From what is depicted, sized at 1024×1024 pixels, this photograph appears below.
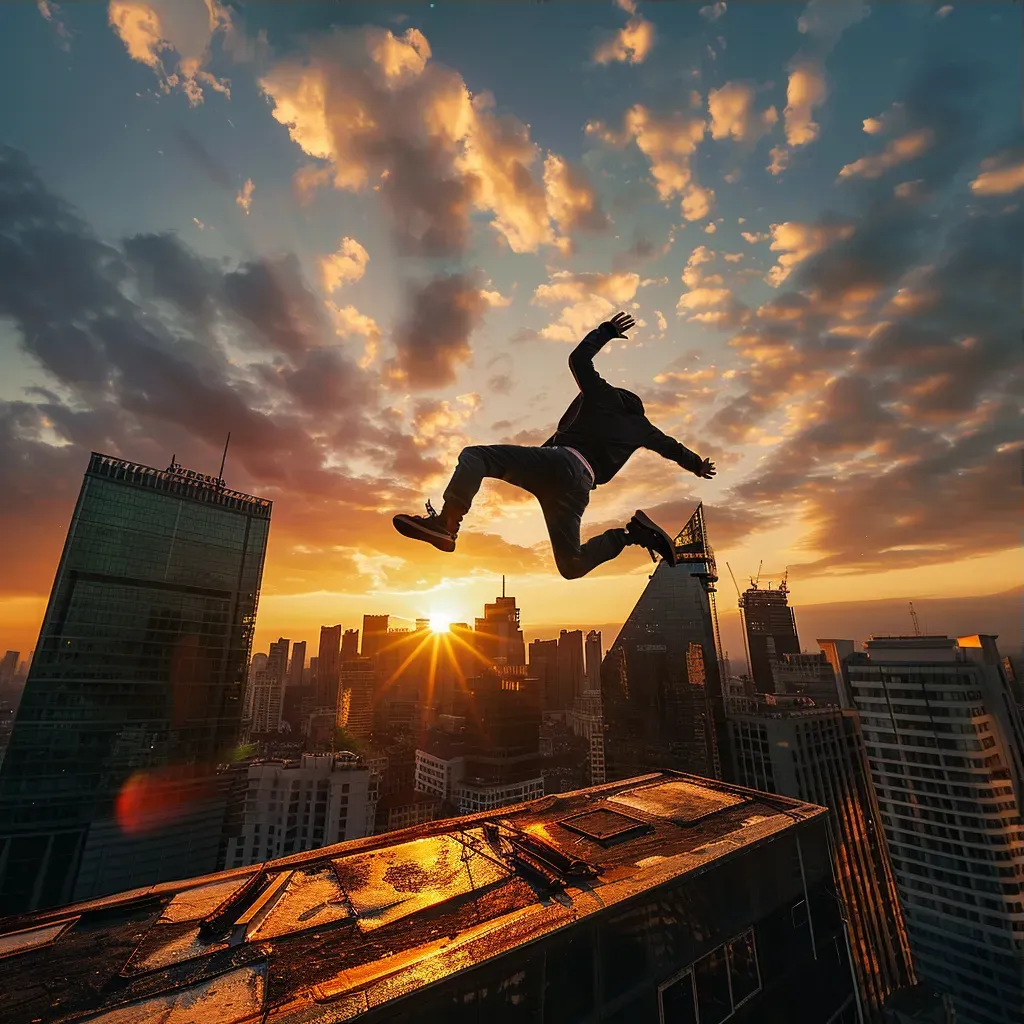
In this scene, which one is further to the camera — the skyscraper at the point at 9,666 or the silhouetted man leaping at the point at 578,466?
the skyscraper at the point at 9,666

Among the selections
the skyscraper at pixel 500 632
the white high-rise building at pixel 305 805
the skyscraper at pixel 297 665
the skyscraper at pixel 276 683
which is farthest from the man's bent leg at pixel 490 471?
the skyscraper at pixel 297 665

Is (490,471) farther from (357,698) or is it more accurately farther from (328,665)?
(328,665)

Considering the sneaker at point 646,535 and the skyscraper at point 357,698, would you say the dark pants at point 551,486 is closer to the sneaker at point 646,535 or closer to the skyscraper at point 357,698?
the sneaker at point 646,535

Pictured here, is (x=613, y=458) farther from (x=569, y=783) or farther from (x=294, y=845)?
(x=569, y=783)

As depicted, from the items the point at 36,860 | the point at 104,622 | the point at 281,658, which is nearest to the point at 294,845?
the point at 36,860

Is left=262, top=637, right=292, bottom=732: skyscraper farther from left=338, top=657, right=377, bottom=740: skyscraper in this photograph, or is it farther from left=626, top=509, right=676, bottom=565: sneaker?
left=626, top=509, right=676, bottom=565: sneaker

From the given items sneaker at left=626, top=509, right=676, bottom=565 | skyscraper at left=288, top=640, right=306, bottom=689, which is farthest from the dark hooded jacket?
skyscraper at left=288, top=640, right=306, bottom=689

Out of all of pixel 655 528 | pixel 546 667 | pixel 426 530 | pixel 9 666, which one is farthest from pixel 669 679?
pixel 9 666
